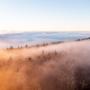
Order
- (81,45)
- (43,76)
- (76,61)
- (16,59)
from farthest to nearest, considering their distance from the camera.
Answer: (81,45)
(76,61)
(16,59)
(43,76)

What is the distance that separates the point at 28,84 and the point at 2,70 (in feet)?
23.2

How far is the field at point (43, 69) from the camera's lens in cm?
7069

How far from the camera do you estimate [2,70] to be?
7500 centimetres

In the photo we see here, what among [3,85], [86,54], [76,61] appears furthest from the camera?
[86,54]

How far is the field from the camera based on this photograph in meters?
70.7

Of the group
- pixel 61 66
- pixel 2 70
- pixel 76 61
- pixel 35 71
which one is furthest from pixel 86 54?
pixel 2 70

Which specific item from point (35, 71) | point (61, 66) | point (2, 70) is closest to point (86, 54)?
point (61, 66)

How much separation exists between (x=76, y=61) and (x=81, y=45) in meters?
17.7

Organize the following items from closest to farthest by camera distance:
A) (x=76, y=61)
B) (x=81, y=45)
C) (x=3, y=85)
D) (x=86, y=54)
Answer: (x=3, y=85), (x=76, y=61), (x=86, y=54), (x=81, y=45)

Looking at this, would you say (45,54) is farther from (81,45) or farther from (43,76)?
(81,45)

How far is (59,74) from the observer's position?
77.1m

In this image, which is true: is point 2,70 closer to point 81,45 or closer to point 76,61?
point 76,61

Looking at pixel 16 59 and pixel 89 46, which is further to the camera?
pixel 89 46

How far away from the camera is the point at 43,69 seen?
3118 inches
